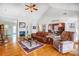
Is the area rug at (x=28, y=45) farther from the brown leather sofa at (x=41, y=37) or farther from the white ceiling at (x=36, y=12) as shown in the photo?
the white ceiling at (x=36, y=12)

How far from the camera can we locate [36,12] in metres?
2.88

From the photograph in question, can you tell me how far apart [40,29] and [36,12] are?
367 millimetres

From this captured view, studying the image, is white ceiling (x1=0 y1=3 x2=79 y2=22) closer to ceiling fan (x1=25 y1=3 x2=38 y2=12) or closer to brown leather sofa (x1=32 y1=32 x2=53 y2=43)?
ceiling fan (x1=25 y1=3 x2=38 y2=12)

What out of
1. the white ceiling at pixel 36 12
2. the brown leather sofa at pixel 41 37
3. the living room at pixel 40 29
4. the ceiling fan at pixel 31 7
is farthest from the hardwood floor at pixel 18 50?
the ceiling fan at pixel 31 7

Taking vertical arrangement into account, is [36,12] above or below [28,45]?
above

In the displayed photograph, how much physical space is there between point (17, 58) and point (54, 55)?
2.61 ft

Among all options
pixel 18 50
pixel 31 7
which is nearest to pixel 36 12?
pixel 31 7

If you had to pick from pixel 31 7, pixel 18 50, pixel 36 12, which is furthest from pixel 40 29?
pixel 18 50

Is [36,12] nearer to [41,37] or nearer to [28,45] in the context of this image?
[41,37]

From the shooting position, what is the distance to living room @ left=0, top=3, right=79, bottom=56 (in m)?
2.86

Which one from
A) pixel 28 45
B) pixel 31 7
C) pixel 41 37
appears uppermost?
pixel 31 7

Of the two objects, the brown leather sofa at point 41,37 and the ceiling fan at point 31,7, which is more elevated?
the ceiling fan at point 31,7

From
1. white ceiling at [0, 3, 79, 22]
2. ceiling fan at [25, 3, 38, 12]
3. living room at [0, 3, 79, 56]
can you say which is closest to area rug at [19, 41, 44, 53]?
living room at [0, 3, 79, 56]

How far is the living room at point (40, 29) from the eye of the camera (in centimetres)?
286
